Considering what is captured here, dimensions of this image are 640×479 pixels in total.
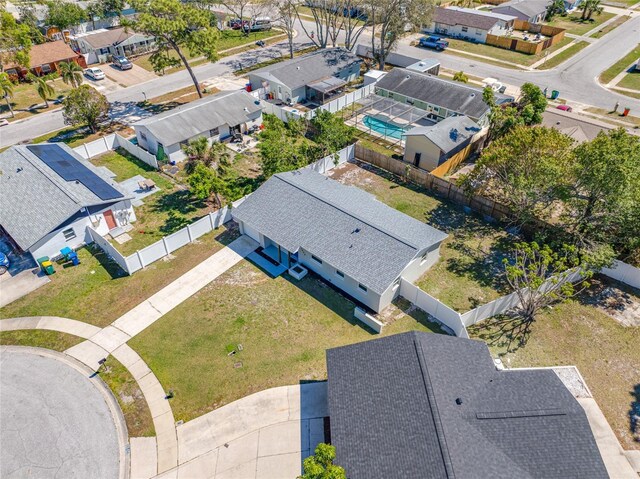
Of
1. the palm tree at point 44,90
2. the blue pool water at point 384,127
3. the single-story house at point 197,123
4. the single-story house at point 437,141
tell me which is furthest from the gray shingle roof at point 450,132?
the palm tree at point 44,90

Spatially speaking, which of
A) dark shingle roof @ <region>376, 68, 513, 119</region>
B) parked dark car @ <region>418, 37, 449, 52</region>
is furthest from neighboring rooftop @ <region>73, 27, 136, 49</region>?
parked dark car @ <region>418, 37, 449, 52</region>

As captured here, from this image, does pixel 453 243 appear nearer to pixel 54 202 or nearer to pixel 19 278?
pixel 54 202

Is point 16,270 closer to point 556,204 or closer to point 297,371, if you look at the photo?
point 297,371

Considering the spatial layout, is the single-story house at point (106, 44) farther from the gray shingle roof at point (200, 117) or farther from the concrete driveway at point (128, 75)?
the gray shingle roof at point (200, 117)

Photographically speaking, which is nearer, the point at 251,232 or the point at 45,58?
the point at 251,232

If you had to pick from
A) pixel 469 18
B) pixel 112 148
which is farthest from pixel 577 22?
pixel 112 148

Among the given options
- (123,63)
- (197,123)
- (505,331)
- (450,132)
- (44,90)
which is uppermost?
(44,90)
